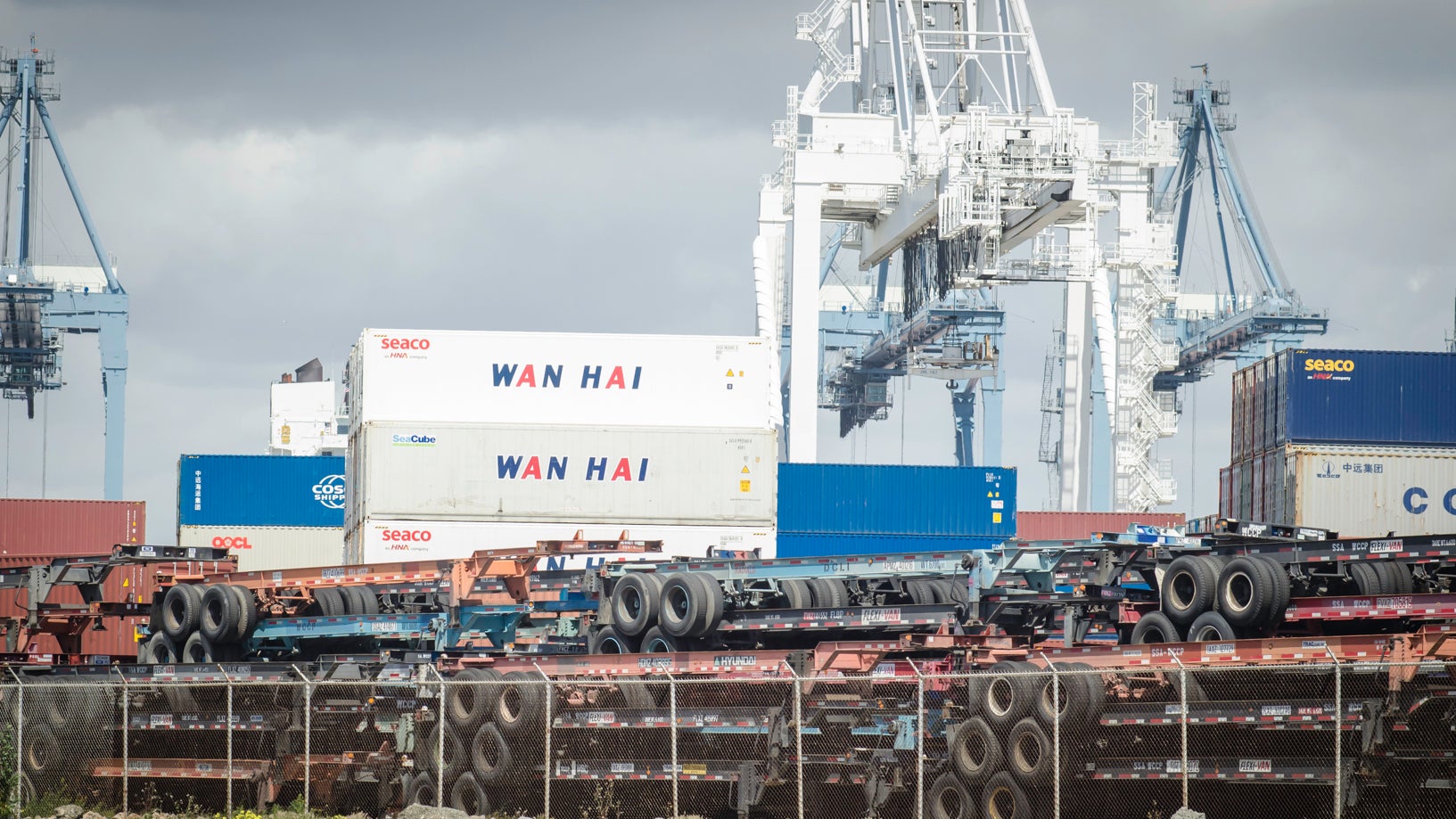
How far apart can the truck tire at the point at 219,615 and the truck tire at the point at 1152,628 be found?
42.6 ft

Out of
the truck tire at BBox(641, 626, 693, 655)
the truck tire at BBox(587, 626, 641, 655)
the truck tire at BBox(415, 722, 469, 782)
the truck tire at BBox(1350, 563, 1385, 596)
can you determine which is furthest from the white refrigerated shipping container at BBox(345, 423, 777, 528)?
the truck tire at BBox(1350, 563, 1385, 596)

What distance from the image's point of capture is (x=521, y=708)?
65.7ft

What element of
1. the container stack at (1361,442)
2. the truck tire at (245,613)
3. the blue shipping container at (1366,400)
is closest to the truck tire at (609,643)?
the truck tire at (245,613)

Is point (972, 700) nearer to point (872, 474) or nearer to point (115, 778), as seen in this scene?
point (115, 778)

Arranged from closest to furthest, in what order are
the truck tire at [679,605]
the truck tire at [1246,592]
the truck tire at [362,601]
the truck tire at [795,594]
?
1. the truck tire at [1246,592]
2. the truck tire at [679,605]
3. the truck tire at [795,594]
4. the truck tire at [362,601]

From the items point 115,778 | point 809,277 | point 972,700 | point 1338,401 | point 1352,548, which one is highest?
point 809,277

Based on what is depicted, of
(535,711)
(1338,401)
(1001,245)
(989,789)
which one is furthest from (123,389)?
(989,789)

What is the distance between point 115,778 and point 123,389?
54.8m

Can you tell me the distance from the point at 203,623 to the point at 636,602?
7.06 metres

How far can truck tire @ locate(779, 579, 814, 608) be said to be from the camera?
75.5ft

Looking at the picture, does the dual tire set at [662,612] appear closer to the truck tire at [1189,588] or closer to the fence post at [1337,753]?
the truck tire at [1189,588]

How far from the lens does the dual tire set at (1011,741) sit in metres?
17.0

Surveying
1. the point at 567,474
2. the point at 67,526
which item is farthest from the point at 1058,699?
the point at 67,526

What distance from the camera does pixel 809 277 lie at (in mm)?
53812
